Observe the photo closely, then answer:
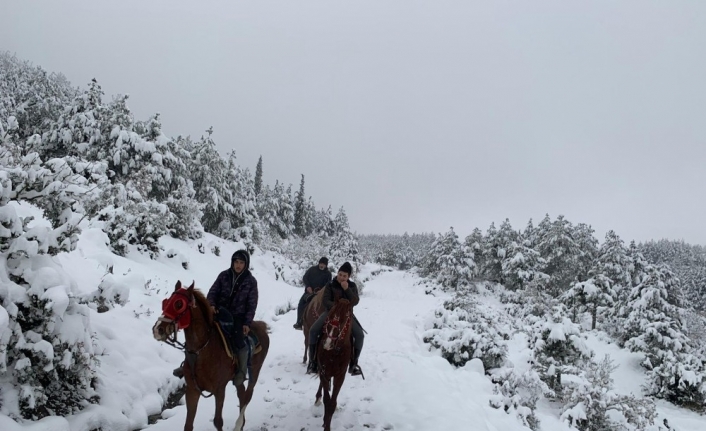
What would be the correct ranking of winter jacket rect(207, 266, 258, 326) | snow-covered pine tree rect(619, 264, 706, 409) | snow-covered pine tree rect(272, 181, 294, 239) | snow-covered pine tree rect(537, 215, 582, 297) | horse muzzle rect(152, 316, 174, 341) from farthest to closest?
snow-covered pine tree rect(272, 181, 294, 239) → snow-covered pine tree rect(537, 215, 582, 297) → snow-covered pine tree rect(619, 264, 706, 409) → winter jacket rect(207, 266, 258, 326) → horse muzzle rect(152, 316, 174, 341)

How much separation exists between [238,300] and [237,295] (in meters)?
0.08

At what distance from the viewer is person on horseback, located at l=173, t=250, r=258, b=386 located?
218 inches

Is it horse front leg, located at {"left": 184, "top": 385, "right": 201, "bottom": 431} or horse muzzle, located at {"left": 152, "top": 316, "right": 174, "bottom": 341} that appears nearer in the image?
horse muzzle, located at {"left": 152, "top": 316, "right": 174, "bottom": 341}

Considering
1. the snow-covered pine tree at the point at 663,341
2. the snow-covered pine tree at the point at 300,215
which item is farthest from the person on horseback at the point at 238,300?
the snow-covered pine tree at the point at 300,215

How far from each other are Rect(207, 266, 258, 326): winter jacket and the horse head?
3.16 feet

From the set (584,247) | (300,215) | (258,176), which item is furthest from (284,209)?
(584,247)

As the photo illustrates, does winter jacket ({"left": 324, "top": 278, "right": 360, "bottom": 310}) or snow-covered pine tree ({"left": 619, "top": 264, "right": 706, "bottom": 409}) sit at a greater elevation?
winter jacket ({"left": 324, "top": 278, "right": 360, "bottom": 310})

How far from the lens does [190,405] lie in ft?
15.9

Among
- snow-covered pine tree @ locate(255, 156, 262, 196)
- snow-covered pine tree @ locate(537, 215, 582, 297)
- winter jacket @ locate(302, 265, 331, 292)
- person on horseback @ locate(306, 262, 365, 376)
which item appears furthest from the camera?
snow-covered pine tree @ locate(255, 156, 262, 196)

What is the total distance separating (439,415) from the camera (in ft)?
22.3

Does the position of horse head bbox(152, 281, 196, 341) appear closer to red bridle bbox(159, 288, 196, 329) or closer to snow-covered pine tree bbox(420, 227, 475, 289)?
red bridle bbox(159, 288, 196, 329)

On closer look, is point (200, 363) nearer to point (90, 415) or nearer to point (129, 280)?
point (90, 415)

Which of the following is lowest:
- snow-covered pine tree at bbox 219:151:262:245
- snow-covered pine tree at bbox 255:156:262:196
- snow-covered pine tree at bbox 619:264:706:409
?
snow-covered pine tree at bbox 619:264:706:409

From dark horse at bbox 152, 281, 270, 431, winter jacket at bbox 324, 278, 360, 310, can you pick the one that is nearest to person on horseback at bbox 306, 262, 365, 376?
winter jacket at bbox 324, 278, 360, 310
